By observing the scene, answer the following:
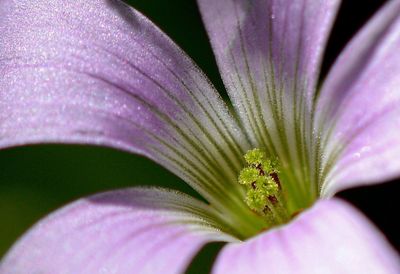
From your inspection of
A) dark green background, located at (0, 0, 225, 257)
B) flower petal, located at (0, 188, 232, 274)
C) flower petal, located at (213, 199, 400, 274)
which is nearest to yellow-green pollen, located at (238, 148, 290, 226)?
flower petal, located at (0, 188, 232, 274)

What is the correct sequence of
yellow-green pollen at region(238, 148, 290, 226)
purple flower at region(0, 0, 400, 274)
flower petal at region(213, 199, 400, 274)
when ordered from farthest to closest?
yellow-green pollen at region(238, 148, 290, 226)
purple flower at region(0, 0, 400, 274)
flower petal at region(213, 199, 400, 274)

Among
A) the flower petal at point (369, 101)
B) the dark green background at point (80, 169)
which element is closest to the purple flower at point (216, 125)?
the flower petal at point (369, 101)

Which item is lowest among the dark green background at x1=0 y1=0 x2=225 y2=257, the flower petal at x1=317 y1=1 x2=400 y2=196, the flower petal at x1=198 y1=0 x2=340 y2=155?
the flower petal at x1=317 y1=1 x2=400 y2=196

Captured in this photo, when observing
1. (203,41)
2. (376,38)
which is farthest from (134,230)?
(203,41)

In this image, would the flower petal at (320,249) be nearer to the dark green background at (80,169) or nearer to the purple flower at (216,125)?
the purple flower at (216,125)

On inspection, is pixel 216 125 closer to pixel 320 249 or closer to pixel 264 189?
Result: pixel 264 189

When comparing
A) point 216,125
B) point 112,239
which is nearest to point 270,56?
point 216,125

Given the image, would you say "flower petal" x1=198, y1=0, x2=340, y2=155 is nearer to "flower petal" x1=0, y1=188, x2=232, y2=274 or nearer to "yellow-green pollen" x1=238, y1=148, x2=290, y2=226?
"yellow-green pollen" x1=238, y1=148, x2=290, y2=226
